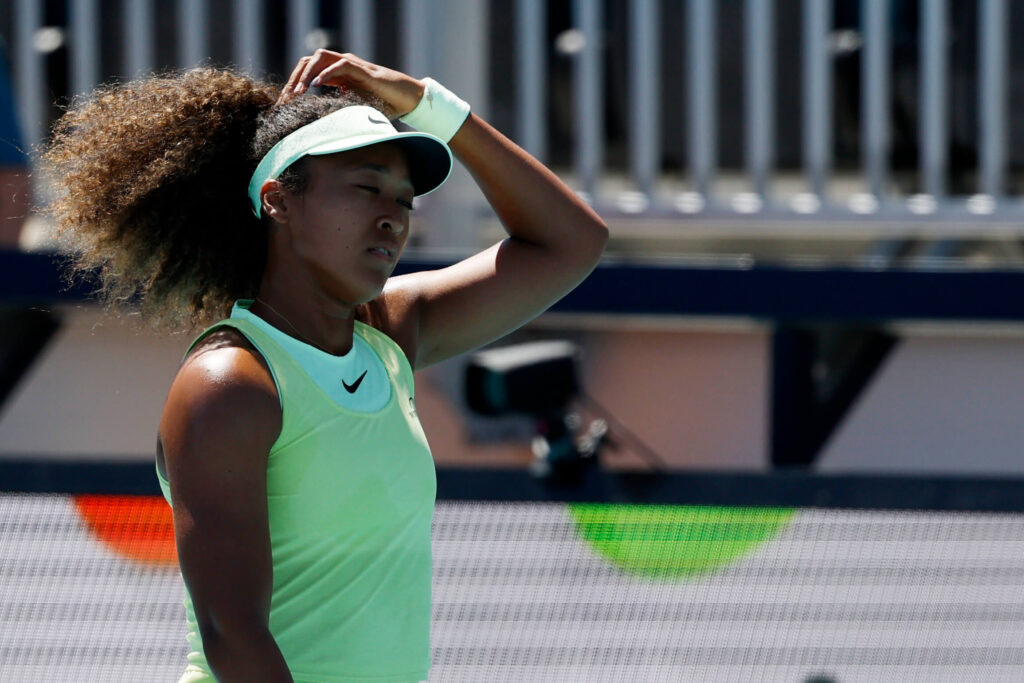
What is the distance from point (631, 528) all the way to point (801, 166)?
169 inches

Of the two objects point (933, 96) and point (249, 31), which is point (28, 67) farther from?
point (933, 96)

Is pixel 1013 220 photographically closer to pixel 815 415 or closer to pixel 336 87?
pixel 815 415

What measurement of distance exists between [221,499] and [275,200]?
1.29ft

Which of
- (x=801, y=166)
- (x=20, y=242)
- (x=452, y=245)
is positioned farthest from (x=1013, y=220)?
(x=20, y=242)

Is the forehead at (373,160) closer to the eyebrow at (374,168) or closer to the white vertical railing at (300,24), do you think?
the eyebrow at (374,168)

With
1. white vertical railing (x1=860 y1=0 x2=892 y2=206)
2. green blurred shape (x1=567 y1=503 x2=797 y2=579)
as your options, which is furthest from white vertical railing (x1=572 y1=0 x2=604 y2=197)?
green blurred shape (x1=567 y1=503 x2=797 y2=579)

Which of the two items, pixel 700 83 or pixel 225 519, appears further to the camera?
pixel 700 83

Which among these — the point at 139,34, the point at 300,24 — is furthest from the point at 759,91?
the point at 139,34

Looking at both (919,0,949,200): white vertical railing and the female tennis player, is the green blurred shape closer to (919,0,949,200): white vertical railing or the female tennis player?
the female tennis player

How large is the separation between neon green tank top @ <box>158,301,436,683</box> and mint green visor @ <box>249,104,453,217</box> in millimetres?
185

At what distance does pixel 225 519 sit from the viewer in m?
1.40

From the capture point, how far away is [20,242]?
553 centimetres

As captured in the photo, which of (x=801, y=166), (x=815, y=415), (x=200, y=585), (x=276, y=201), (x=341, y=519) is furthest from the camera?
(x=801, y=166)

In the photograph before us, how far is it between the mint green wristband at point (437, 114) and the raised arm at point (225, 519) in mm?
626
